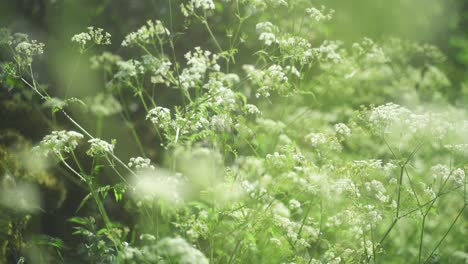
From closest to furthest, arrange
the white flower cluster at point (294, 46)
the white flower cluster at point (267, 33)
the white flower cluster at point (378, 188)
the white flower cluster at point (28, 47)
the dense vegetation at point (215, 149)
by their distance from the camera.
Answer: the dense vegetation at point (215, 149), the white flower cluster at point (378, 188), the white flower cluster at point (28, 47), the white flower cluster at point (267, 33), the white flower cluster at point (294, 46)

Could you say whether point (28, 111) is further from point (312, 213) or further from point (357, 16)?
point (357, 16)

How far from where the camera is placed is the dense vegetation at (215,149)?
303 cm

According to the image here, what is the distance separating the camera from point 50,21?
5.23 metres

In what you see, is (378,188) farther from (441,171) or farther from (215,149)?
(215,149)

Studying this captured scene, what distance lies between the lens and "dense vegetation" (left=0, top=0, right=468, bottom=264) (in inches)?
119

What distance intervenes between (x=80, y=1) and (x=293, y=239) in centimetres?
356

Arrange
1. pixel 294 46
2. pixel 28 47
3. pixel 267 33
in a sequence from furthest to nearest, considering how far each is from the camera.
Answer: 1. pixel 294 46
2. pixel 267 33
3. pixel 28 47

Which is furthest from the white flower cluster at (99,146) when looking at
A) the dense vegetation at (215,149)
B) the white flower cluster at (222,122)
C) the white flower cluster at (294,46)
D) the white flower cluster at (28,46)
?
the white flower cluster at (294,46)

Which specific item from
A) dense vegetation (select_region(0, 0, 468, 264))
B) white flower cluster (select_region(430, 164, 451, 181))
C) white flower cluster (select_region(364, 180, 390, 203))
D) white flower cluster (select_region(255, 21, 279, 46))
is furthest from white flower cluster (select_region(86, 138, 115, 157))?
white flower cluster (select_region(430, 164, 451, 181))

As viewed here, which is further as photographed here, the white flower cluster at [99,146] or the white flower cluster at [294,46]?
the white flower cluster at [294,46]

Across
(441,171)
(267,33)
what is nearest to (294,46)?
(267,33)

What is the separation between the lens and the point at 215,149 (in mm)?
3307

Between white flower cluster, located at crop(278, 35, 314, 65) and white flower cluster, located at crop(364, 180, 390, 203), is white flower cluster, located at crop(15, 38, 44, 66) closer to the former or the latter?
white flower cluster, located at crop(278, 35, 314, 65)

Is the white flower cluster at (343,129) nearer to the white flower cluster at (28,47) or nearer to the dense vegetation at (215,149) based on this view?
the dense vegetation at (215,149)
